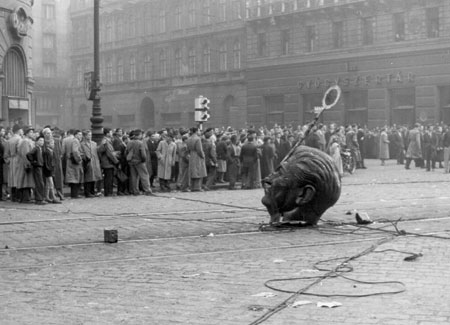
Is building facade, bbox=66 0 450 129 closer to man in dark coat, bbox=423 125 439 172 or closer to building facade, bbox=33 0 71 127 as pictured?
building facade, bbox=33 0 71 127

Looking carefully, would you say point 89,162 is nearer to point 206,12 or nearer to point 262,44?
point 262,44

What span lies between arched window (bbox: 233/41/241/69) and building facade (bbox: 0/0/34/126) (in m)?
25.4

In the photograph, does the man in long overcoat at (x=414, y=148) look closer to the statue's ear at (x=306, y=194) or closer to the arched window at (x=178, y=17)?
the statue's ear at (x=306, y=194)

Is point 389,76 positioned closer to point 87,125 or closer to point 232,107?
point 232,107

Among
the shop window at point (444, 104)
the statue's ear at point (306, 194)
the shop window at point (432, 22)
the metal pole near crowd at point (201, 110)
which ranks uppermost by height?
the shop window at point (432, 22)

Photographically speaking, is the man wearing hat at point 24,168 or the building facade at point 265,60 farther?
the building facade at point 265,60

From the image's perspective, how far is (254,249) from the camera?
9.99 m

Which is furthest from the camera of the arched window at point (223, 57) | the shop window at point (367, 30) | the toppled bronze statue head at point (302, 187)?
the arched window at point (223, 57)

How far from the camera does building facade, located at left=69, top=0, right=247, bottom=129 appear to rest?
176 feet

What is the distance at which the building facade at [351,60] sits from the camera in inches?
1547

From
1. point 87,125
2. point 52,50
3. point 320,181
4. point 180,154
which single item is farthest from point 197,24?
point 320,181

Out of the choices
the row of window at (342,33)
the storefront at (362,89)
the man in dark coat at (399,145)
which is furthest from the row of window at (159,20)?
the man in dark coat at (399,145)

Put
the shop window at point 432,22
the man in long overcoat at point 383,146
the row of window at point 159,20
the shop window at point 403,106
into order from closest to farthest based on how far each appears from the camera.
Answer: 1. the man in long overcoat at point 383,146
2. the shop window at point 432,22
3. the shop window at point 403,106
4. the row of window at point 159,20

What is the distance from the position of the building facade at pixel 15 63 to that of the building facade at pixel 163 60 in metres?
24.1
